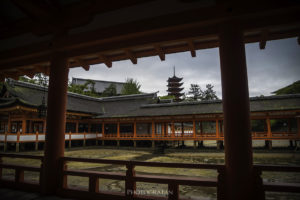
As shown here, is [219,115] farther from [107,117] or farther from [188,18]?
[188,18]

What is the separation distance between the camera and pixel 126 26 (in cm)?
381

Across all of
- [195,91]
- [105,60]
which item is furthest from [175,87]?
[105,60]

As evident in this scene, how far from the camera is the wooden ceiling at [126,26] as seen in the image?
3.21 meters

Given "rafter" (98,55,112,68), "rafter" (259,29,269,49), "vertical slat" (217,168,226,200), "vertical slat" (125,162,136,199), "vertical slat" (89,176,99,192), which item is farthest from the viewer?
"rafter" (98,55,112,68)

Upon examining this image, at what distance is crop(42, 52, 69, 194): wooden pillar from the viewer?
4.24 metres

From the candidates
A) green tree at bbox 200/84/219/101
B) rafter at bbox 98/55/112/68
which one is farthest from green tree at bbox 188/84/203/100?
rafter at bbox 98/55/112/68

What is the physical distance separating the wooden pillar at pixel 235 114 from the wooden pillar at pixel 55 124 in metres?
3.55

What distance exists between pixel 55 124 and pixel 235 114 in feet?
12.4

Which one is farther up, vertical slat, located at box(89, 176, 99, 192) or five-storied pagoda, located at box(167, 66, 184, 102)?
five-storied pagoda, located at box(167, 66, 184, 102)

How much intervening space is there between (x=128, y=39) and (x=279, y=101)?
1969cm

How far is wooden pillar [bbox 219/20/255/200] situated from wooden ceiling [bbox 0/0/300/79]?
33cm

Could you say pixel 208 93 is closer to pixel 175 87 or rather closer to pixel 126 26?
pixel 175 87

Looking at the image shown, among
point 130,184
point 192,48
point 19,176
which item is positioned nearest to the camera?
point 130,184

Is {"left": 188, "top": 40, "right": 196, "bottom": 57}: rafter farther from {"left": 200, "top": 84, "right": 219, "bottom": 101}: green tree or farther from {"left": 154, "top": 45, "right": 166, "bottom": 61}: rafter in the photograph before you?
{"left": 200, "top": 84, "right": 219, "bottom": 101}: green tree
